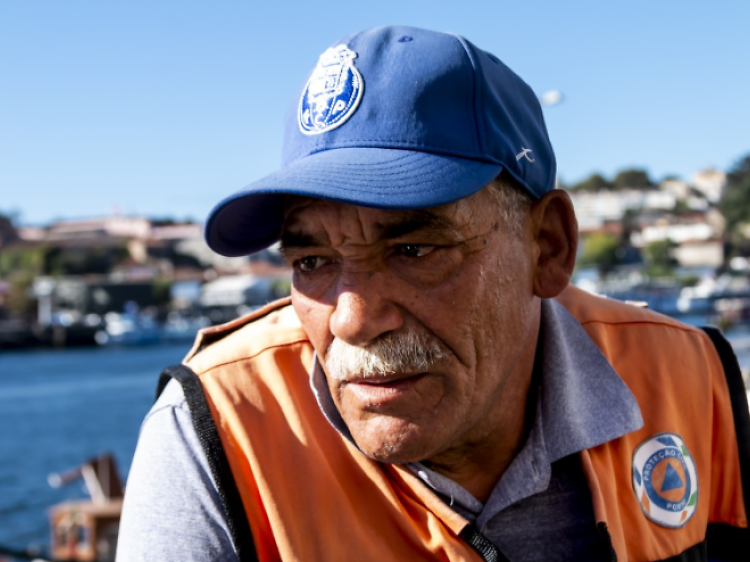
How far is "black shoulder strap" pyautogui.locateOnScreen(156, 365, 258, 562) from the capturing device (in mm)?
1287

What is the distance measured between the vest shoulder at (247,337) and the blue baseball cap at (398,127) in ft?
0.76

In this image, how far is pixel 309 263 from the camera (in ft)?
4.85

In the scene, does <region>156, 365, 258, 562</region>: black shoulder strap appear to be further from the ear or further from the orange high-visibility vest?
the ear

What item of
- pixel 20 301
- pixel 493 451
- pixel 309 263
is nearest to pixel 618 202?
pixel 20 301

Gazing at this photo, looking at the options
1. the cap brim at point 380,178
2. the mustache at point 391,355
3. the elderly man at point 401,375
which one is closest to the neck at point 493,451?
the elderly man at point 401,375

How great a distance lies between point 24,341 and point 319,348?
2768 inches

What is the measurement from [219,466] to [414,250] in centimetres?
44

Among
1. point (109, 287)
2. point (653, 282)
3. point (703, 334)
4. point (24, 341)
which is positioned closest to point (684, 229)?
point (653, 282)

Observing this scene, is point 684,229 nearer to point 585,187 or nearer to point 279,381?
point 585,187

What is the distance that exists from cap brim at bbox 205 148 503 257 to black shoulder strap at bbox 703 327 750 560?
769 mm

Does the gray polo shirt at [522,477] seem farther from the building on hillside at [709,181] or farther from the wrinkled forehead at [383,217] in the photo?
the building on hillside at [709,181]

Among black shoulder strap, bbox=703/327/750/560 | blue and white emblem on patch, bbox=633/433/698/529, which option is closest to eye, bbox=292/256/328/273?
blue and white emblem on patch, bbox=633/433/698/529

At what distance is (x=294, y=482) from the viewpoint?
137 centimetres

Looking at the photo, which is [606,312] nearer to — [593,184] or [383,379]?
[383,379]
